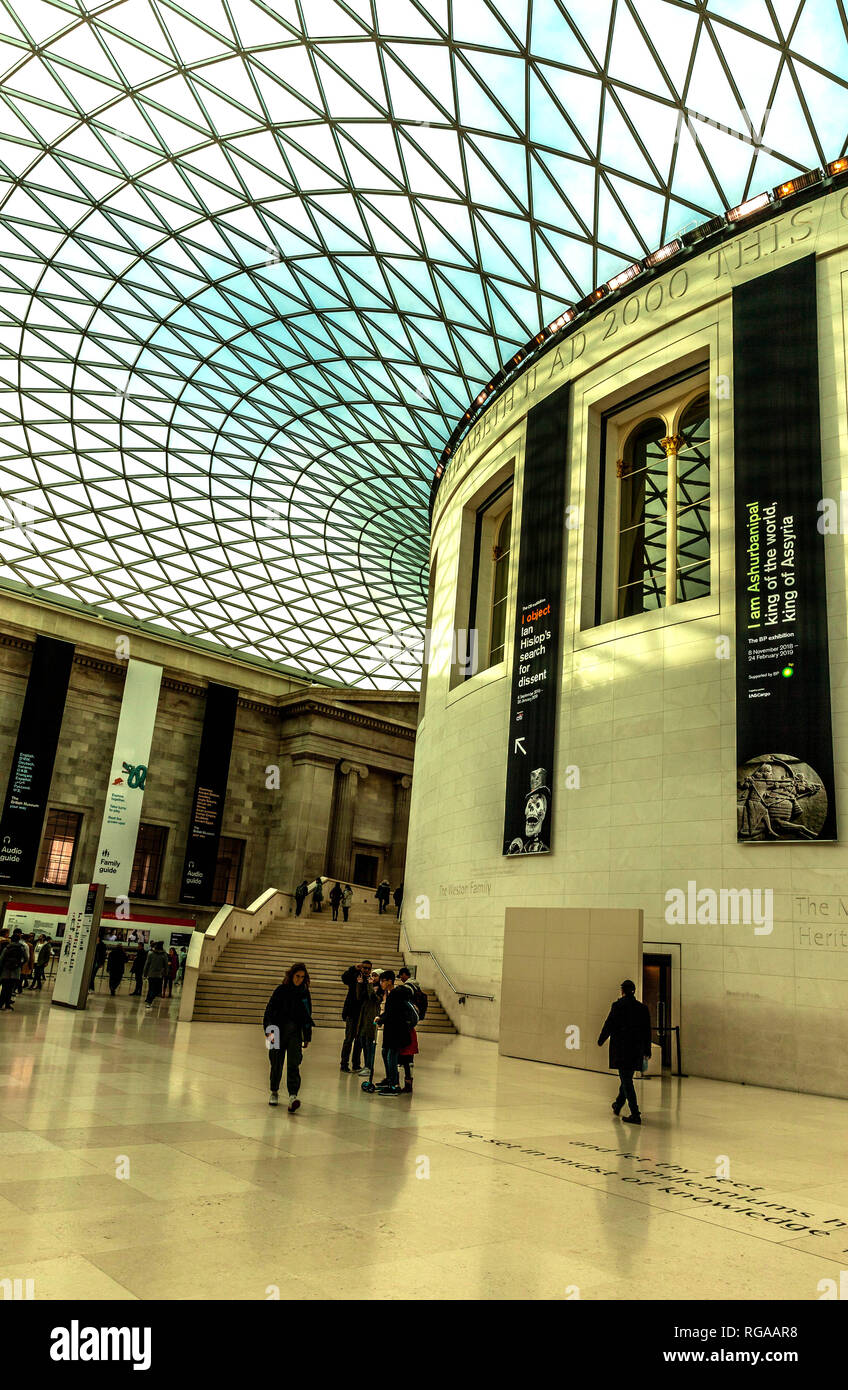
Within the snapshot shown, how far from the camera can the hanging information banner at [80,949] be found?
23.2 m

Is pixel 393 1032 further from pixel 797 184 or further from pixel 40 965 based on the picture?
pixel 40 965

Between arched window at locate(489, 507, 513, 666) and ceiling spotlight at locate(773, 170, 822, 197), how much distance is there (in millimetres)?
12536

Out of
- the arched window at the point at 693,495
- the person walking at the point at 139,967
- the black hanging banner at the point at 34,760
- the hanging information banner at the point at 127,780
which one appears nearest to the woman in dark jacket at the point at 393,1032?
the arched window at the point at 693,495

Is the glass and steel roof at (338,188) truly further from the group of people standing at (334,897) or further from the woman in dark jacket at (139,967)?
the woman in dark jacket at (139,967)

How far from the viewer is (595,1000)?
59.0ft

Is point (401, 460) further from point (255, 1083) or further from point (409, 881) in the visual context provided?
point (255, 1083)

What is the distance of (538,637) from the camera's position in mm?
25422

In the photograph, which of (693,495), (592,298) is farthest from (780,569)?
(693,495)

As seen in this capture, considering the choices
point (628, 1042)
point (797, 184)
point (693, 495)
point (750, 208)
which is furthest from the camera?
point (693, 495)

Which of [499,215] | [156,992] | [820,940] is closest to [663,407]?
[499,215]

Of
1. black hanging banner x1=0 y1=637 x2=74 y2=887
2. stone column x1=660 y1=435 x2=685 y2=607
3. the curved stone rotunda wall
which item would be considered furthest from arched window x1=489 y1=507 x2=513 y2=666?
black hanging banner x1=0 y1=637 x2=74 y2=887

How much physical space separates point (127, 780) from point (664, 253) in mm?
32194

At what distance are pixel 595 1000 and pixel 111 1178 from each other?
41.8 feet

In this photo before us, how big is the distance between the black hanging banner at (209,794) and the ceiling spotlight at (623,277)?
1184 inches
